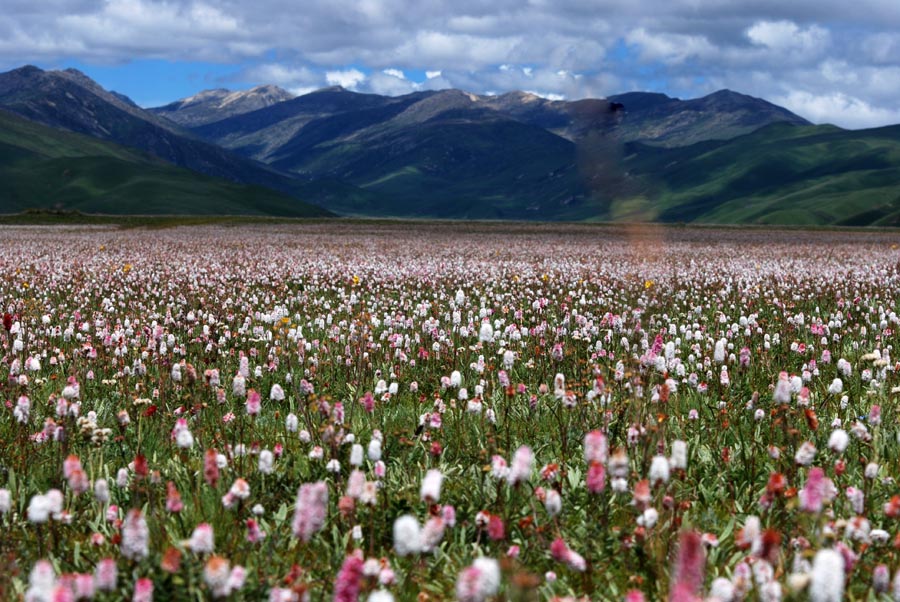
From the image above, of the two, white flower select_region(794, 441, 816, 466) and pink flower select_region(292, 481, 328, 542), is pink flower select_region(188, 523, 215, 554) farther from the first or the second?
white flower select_region(794, 441, 816, 466)

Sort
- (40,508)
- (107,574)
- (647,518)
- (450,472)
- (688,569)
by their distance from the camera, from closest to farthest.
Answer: (688,569), (107,574), (40,508), (647,518), (450,472)

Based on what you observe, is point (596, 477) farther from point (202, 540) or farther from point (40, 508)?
point (40, 508)

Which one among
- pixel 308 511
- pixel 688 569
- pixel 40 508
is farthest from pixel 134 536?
pixel 688 569

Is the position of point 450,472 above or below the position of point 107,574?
below

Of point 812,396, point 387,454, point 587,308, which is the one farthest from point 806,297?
point 387,454

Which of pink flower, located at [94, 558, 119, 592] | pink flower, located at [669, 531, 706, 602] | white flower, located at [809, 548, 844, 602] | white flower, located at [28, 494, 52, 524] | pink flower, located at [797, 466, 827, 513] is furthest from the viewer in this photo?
white flower, located at [28, 494, 52, 524]

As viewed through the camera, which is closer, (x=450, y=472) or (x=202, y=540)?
(x=202, y=540)

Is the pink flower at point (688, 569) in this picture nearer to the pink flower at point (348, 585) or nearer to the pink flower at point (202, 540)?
the pink flower at point (348, 585)

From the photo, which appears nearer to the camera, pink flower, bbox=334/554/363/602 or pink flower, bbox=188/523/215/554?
pink flower, bbox=334/554/363/602

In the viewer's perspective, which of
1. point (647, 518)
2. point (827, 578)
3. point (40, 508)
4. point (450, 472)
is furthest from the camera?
point (450, 472)

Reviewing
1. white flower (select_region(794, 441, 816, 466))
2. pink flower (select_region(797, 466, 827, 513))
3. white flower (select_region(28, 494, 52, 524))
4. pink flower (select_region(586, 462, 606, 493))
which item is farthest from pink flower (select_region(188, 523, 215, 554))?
white flower (select_region(794, 441, 816, 466))

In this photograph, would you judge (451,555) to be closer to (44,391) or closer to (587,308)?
(44,391)

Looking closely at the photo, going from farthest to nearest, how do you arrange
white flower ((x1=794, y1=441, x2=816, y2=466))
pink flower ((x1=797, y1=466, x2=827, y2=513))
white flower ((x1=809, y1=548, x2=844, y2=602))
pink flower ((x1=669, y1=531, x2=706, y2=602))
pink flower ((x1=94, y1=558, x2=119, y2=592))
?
white flower ((x1=794, y1=441, x2=816, y2=466)), pink flower ((x1=797, y1=466, x2=827, y2=513)), pink flower ((x1=94, y1=558, x2=119, y2=592)), white flower ((x1=809, y1=548, x2=844, y2=602)), pink flower ((x1=669, y1=531, x2=706, y2=602))

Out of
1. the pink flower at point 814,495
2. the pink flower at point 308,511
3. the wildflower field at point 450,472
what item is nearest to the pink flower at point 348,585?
the wildflower field at point 450,472
